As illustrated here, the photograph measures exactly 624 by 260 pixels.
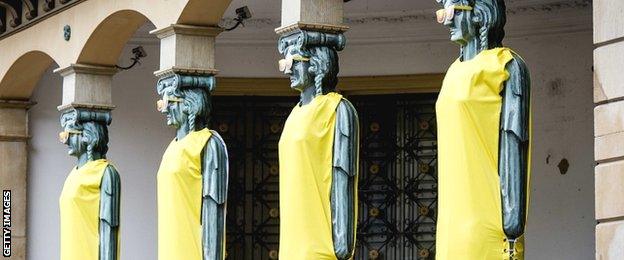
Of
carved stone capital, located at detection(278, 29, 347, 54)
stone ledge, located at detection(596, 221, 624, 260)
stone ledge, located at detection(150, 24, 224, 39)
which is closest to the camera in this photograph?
stone ledge, located at detection(596, 221, 624, 260)

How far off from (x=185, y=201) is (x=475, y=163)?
13.5 ft

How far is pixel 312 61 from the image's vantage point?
41.2 feet

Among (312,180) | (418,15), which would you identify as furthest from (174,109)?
(418,15)

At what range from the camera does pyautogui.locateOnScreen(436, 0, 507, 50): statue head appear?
10734 millimetres

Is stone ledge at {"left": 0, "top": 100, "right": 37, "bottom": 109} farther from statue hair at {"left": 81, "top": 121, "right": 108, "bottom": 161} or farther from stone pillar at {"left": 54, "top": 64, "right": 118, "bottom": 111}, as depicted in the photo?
statue hair at {"left": 81, "top": 121, "right": 108, "bottom": 161}

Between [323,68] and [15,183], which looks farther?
[15,183]

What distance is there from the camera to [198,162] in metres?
14.0

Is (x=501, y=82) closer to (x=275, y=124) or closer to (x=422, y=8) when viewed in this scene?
(x=422, y=8)

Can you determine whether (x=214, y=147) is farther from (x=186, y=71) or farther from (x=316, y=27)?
(x=316, y=27)

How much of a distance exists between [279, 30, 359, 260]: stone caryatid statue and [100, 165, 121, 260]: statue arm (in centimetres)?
377

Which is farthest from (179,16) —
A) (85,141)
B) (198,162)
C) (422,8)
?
(422,8)

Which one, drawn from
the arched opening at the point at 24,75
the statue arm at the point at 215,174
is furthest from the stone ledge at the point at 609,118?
the arched opening at the point at 24,75

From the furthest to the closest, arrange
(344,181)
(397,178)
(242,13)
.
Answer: (397,178), (242,13), (344,181)

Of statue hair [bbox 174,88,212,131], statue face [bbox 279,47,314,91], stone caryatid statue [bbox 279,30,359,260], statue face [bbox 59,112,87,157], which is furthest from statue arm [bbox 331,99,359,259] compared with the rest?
statue face [bbox 59,112,87,157]
